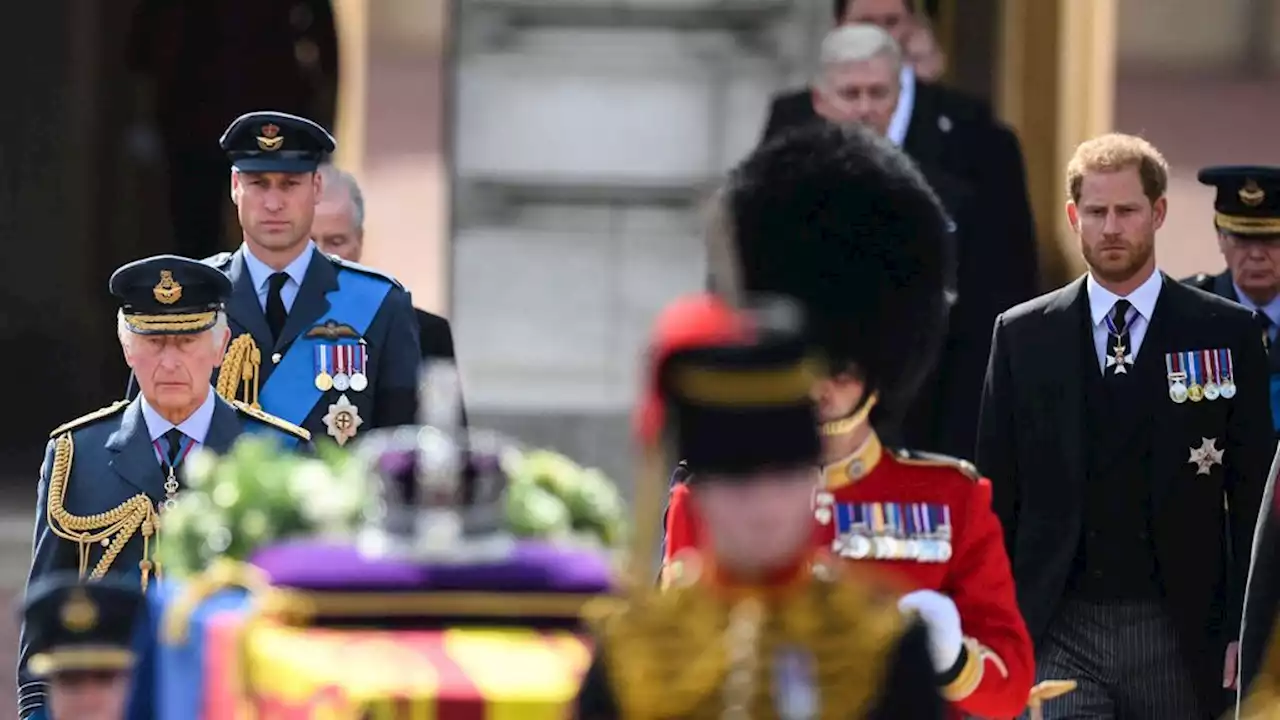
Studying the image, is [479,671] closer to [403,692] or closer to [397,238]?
[403,692]

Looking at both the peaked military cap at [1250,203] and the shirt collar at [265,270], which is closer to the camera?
the shirt collar at [265,270]

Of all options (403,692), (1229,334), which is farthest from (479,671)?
(1229,334)

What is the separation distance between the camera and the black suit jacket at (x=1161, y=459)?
7.34 meters

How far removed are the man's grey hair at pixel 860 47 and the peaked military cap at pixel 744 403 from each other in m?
4.51

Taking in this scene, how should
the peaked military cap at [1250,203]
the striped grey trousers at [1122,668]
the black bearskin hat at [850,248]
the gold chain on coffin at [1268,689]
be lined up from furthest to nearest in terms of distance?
the peaked military cap at [1250,203] → the striped grey trousers at [1122,668] → the black bearskin hat at [850,248] → the gold chain on coffin at [1268,689]

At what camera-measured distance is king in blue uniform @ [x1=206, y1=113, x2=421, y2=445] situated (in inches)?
297

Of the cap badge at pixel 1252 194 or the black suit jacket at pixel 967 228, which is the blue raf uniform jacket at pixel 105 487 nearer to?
the black suit jacket at pixel 967 228

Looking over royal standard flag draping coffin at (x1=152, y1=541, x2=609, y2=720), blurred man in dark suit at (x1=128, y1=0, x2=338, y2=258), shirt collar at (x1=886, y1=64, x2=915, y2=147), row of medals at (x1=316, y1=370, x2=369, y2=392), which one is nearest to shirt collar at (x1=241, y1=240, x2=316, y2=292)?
row of medals at (x1=316, y1=370, x2=369, y2=392)

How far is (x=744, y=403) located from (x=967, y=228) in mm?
4845

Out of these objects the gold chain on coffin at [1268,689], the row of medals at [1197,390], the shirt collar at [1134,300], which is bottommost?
the gold chain on coffin at [1268,689]

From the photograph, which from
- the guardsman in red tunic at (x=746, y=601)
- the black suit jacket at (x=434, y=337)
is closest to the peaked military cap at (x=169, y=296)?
the black suit jacket at (x=434, y=337)

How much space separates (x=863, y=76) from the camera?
8477mm

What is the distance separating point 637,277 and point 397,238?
0.86m

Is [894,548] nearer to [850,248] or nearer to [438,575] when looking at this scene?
[850,248]
